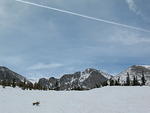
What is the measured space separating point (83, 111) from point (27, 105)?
6.23 m

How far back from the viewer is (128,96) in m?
27.8

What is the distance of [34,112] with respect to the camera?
2123 centimetres

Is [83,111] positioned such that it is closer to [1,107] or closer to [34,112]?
[34,112]

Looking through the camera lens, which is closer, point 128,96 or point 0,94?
point 128,96

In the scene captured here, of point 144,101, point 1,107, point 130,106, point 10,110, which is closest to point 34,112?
point 10,110

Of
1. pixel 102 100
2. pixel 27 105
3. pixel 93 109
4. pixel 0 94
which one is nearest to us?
pixel 93 109

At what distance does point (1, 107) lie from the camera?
22656 mm

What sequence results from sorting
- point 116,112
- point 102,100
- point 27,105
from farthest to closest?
point 102,100, point 27,105, point 116,112

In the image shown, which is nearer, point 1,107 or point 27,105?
point 1,107

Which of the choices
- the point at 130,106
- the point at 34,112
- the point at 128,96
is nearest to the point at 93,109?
the point at 130,106

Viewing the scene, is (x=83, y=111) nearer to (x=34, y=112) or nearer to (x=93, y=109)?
(x=93, y=109)

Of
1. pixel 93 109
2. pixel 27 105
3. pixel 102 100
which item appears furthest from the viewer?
pixel 102 100

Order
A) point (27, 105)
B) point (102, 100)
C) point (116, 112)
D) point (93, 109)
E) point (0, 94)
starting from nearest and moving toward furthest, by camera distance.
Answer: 1. point (116, 112)
2. point (93, 109)
3. point (27, 105)
4. point (102, 100)
5. point (0, 94)

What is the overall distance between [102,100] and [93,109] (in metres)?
4.67
